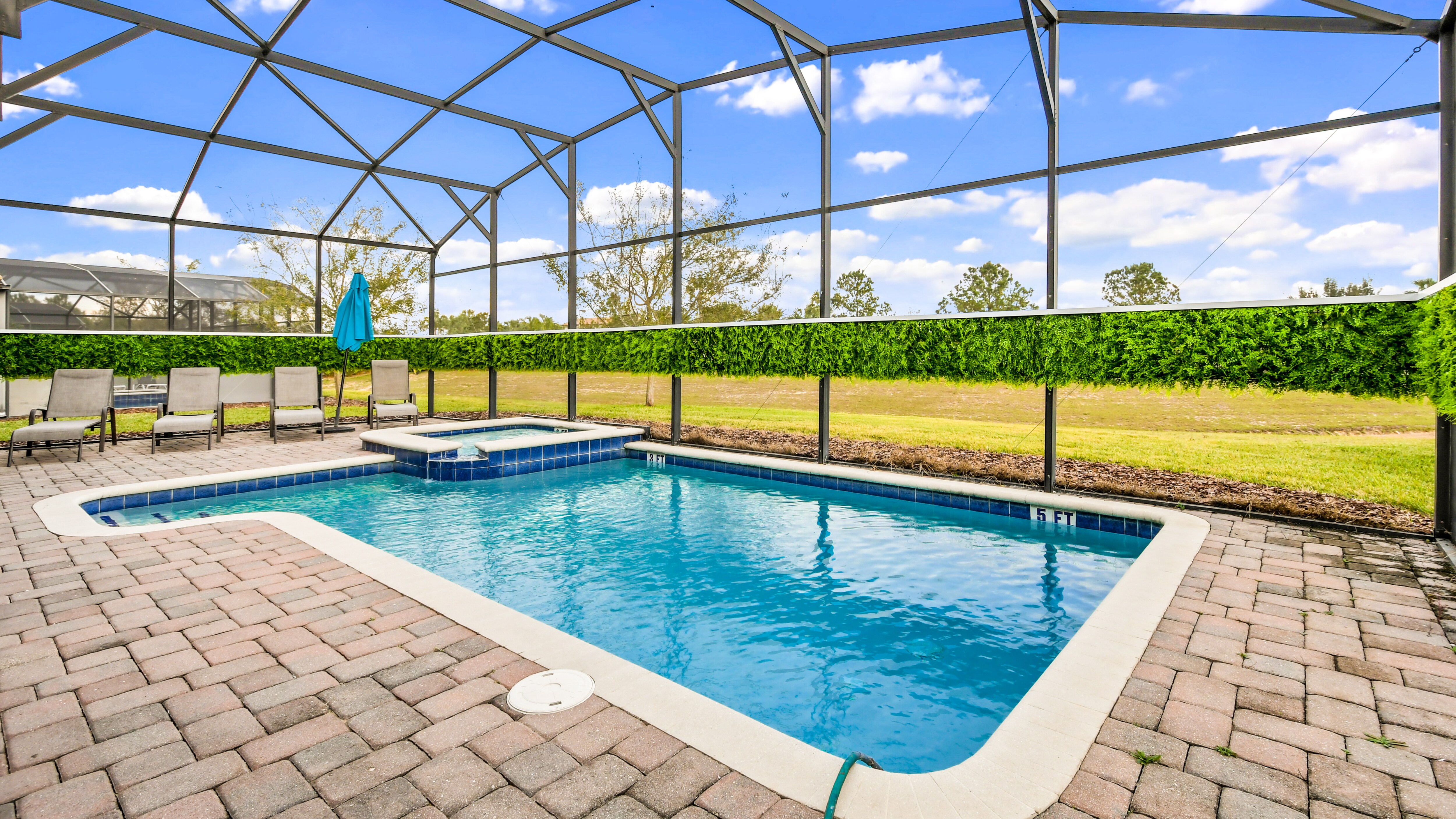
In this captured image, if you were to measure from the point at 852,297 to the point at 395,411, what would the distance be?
25.7 ft

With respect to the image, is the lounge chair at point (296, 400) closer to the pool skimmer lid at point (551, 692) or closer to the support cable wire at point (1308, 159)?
the pool skimmer lid at point (551, 692)

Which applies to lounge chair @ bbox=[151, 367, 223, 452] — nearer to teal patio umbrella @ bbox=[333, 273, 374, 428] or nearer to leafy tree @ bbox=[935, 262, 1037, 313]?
teal patio umbrella @ bbox=[333, 273, 374, 428]

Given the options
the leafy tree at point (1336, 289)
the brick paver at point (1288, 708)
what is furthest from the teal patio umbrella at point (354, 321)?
the leafy tree at point (1336, 289)

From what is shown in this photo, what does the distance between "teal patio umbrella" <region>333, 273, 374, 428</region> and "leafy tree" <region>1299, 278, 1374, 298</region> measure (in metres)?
12.8

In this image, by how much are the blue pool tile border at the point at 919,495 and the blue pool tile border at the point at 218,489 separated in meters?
3.82

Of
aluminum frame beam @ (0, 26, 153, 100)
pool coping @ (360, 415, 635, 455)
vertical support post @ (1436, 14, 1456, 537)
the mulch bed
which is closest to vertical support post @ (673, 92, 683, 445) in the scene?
pool coping @ (360, 415, 635, 455)

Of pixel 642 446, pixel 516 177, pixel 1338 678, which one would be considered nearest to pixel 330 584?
pixel 1338 678

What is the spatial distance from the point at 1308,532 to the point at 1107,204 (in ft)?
12.9

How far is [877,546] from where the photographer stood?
534 centimetres

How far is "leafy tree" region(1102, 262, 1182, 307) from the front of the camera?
21.2 feet

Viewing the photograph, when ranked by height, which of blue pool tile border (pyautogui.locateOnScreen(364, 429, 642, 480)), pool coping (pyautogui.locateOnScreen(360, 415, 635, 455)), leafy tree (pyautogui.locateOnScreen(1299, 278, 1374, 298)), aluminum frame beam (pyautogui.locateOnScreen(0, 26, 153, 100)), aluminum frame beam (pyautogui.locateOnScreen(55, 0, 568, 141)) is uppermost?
aluminum frame beam (pyautogui.locateOnScreen(55, 0, 568, 141))

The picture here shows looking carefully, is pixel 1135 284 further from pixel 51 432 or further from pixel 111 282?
pixel 111 282

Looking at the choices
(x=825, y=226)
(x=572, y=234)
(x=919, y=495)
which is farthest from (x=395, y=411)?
(x=919, y=495)

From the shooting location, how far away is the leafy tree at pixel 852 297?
27.7ft
